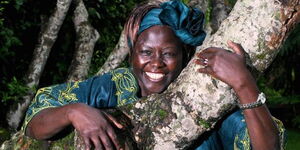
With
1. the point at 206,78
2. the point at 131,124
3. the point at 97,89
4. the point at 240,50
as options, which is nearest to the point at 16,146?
the point at 97,89

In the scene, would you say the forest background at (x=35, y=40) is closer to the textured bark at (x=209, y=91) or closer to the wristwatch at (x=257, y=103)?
the textured bark at (x=209, y=91)

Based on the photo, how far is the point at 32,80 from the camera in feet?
17.9

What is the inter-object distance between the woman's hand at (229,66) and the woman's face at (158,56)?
461 mm

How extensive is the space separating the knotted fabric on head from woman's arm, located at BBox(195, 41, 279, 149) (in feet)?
1.63

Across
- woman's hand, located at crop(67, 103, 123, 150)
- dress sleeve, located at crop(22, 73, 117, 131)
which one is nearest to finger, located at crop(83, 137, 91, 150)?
woman's hand, located at crop(67, 103, 123, 150)

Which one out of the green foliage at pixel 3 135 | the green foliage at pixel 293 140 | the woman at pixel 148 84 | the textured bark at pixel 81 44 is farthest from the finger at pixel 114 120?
the green foliage at pixel 293 140

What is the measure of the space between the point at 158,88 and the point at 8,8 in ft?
11.2

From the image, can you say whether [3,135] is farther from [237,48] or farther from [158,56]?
[237,48]

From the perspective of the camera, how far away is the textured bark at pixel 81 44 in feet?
18.5

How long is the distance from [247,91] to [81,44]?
403 cm

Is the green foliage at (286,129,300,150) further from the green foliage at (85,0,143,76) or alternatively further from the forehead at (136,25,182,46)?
the forehead at (136,25,182,46)

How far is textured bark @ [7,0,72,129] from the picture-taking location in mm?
5396

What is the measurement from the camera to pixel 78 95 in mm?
2477

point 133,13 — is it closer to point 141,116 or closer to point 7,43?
point 141,116
